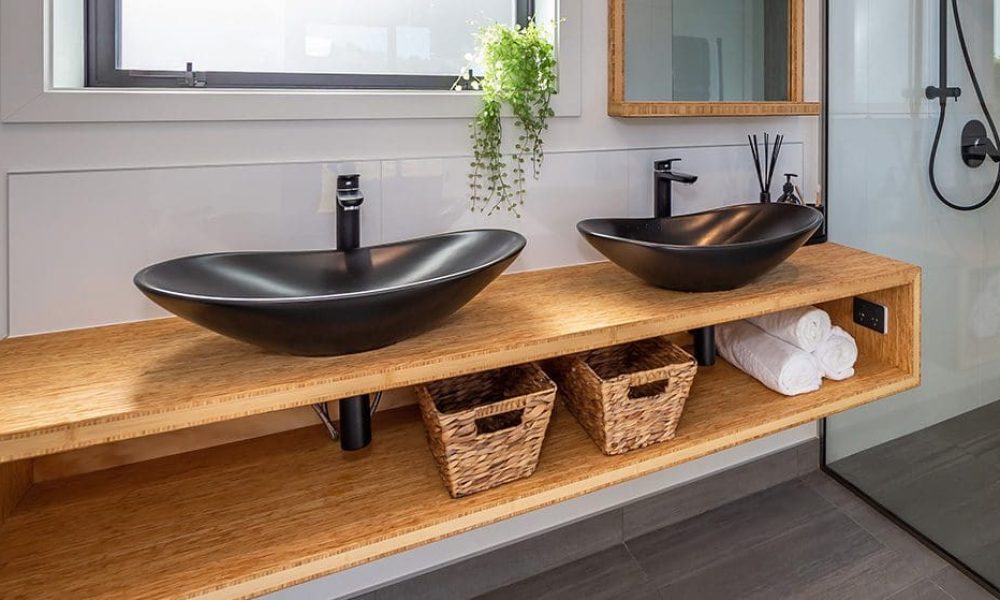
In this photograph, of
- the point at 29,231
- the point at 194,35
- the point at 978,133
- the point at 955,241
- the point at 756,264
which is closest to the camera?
the point at 29,231

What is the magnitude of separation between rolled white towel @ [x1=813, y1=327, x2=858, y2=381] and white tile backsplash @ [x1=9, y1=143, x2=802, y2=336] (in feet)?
2.06

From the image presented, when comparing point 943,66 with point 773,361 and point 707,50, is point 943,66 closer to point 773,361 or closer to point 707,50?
point 707,50

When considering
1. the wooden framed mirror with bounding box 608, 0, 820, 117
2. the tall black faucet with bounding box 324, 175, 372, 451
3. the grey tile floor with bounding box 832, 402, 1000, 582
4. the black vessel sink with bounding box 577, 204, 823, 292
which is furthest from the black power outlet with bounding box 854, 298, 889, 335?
the tall black faucet with bounding box 324, 175, 372, 451

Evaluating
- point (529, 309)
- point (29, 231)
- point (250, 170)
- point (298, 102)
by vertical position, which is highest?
point (298, 102)

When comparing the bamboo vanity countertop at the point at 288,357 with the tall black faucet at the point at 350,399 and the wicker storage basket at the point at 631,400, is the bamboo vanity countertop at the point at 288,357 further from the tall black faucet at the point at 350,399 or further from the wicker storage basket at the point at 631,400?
the tall black faucet at the point at 350,399

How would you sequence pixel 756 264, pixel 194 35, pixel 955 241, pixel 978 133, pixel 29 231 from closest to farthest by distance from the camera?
pixel 29 231, pixel 756 264, pixel 194 35, pixel 978 133, pixel 955 241

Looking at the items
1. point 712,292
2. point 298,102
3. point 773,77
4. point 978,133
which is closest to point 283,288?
point 298,102

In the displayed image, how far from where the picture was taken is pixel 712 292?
1243mm

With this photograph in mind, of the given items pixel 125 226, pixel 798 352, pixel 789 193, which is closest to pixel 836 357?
pixel 798 352

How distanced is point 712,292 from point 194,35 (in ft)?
4.26

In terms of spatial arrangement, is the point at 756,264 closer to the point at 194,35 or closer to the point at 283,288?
the point at 283,288

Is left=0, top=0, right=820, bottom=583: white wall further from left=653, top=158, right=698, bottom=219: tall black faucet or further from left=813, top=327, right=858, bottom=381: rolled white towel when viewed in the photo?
left=813, top=327, right=858, bottom=381: rolled white towel

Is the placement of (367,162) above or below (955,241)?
above

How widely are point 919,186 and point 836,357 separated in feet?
2.37
